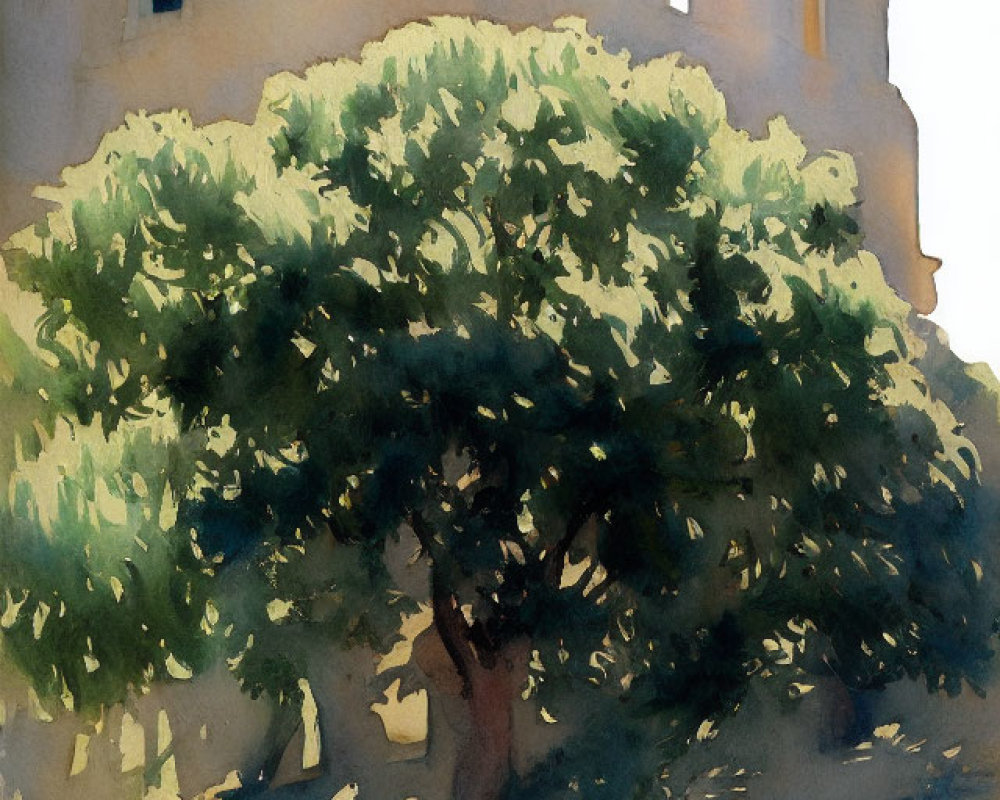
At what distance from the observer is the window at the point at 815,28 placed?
1186 cm

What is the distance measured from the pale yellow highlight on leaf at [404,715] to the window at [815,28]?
6568 millimetres

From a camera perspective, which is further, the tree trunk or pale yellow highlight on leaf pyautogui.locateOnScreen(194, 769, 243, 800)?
pale yellow highlight on leaf pyautogui.locateOnScreen(194, 769, 243, 800)

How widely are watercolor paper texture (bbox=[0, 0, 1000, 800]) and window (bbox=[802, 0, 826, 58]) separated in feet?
7.54

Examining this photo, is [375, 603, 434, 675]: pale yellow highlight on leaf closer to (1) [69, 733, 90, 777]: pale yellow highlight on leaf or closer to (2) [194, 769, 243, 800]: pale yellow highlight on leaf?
(2) [194, 769, 243, 800]: pale yellow highlight on leaf

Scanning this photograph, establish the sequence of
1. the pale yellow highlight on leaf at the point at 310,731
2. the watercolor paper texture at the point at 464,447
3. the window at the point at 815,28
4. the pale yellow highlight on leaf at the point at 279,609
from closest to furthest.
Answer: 1. the watercolor paper texture at the point at 464,447
2. the pale yellow highlight on leaf at the point at 279,609
3. the pale yellow highlight on leaf at the point at 310,731
4. the window at the point at 815,28

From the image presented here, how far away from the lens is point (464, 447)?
8.50 metres

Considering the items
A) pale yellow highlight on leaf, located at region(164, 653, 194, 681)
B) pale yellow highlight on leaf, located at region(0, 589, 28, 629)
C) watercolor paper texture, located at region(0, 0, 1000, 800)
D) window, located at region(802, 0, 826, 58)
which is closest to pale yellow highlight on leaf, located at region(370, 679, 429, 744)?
watercolor paper texture, located at region(0, 0, 1000, 800)

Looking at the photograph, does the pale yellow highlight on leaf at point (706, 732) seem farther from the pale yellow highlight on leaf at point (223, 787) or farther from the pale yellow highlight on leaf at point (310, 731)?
the pale yellow highlight on leaf at point (223, 787)

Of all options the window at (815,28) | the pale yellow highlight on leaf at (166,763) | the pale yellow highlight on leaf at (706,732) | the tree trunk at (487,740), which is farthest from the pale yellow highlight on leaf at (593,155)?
the pale yellow highlight on leaf at (166,763)

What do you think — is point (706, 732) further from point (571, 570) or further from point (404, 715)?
point (404, 715)

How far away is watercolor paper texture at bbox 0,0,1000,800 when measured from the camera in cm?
846

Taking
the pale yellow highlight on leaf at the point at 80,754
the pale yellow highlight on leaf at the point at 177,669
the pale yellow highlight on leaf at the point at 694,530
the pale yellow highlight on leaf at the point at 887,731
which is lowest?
the pale yellow highlight on leaf at the point at 887,731

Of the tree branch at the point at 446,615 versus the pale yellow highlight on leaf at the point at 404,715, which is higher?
the tree branch at the point at 446,615

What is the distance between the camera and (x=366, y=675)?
9430mm
